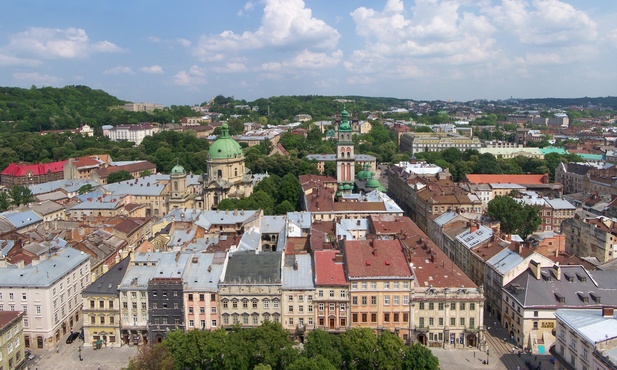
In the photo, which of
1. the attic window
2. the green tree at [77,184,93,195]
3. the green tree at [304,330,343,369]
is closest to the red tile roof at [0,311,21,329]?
the green tree at [304,330,343,369]

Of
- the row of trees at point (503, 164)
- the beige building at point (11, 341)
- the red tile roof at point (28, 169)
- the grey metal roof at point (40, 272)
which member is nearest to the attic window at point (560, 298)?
the grey metal roof at point (40, 272)

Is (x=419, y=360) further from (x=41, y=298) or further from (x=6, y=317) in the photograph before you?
(x=41, y=298)

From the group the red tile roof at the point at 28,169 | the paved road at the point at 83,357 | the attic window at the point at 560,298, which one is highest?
the red tile roof at the point at 28,169

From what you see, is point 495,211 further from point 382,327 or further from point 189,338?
point 189,338

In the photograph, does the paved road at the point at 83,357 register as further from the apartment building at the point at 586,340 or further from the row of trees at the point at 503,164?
the row of trees at the point at 503,164

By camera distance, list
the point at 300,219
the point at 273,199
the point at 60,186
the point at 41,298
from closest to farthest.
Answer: the point at 41,298 → the point at 300,219 → the point at 273,199 → the point at 60,186

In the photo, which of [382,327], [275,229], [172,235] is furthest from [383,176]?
[382,327]

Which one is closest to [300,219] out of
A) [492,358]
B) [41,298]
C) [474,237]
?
[474,237]
